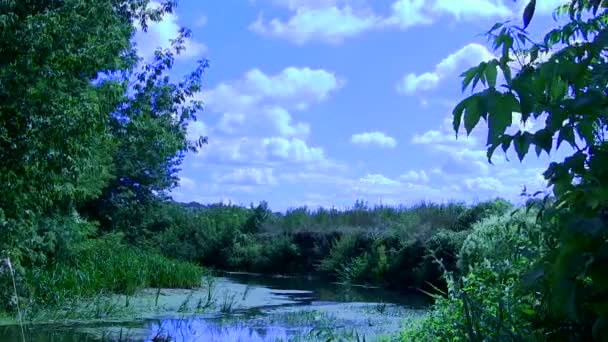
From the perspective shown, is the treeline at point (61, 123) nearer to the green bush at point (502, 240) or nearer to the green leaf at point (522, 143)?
the green bush at point (502, 240)

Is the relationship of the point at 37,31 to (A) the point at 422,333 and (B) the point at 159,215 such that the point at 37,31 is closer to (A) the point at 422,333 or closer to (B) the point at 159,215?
(A) the point at 422,333

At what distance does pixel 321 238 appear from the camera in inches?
1312

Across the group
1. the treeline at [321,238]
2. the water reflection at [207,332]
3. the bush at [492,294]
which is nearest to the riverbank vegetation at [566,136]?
the bush at [492,294]

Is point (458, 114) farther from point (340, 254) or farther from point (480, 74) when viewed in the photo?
point (340, 254)

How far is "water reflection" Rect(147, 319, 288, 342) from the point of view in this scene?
500 inches

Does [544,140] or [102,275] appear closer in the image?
[544,140]

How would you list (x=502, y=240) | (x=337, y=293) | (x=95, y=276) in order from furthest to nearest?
1. (x=337, y=293)
2. (x=95, y=276)
3. (x=502, y=240)

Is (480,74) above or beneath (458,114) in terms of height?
above

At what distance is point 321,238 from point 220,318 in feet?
58.0

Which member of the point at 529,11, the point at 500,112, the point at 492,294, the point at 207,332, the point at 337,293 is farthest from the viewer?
the point at 337,293

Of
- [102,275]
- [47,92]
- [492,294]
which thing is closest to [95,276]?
[102,275]

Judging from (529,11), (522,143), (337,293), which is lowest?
(337,293)

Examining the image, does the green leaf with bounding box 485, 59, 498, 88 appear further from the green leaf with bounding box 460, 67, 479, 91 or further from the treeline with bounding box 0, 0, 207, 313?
the treeline with bounding box 0, 0, 207, 313

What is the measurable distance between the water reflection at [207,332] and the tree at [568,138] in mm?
10056
